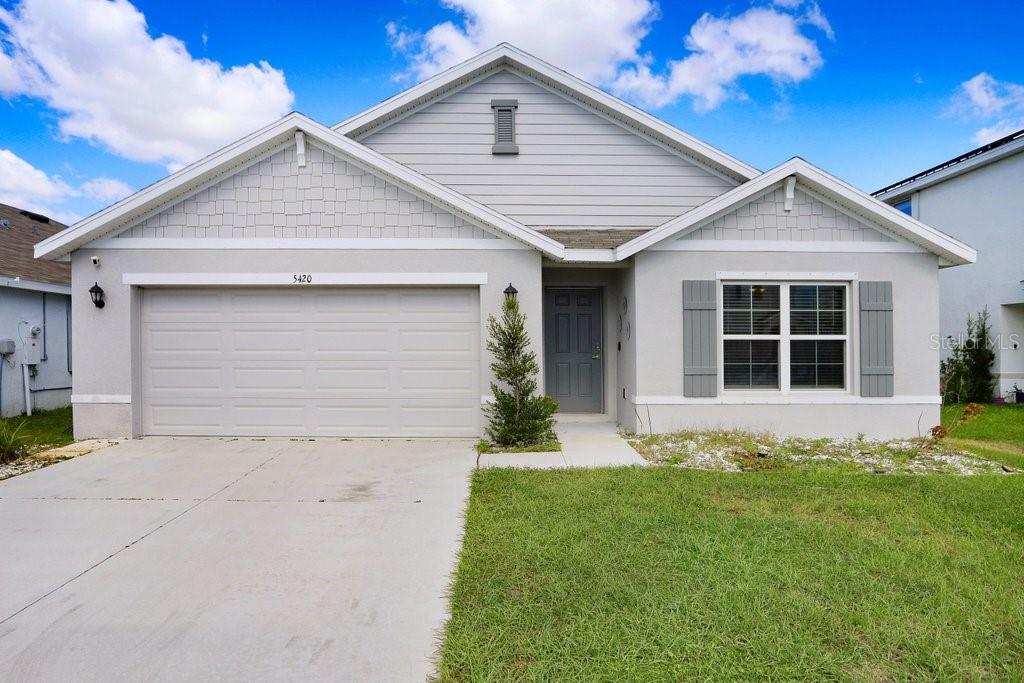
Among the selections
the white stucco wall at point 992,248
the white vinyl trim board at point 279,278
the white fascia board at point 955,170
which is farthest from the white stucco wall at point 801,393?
the white stucco wall at point 992,248

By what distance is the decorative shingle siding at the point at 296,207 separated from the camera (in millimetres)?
7965

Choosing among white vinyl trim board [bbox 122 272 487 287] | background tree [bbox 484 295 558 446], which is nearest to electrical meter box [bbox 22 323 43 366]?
white vinyl trim board [bbox 122 272 487 287]

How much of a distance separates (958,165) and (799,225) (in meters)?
8.75

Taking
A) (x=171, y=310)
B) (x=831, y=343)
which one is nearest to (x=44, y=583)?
(x=171, y=310)

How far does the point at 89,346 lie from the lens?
313 inches

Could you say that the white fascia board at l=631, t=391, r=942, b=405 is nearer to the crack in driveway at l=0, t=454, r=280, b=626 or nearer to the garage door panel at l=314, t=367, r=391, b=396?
the garage door panel at l=314, t=367, r=391, b=396

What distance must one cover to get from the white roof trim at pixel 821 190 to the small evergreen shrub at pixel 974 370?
6448mm

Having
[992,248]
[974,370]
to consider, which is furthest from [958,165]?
[974,370]

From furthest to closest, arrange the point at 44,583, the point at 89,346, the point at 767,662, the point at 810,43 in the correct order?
1. the point at 810,43
2. the point at 89,346
3. the point at 44,583
4. the point at 767,662

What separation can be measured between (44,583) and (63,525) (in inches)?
51.7

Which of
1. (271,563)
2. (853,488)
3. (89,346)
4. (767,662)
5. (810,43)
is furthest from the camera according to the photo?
(810,43)

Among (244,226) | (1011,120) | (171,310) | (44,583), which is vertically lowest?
(44,583)

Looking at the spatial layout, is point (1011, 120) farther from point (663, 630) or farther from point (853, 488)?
point (663, 630)

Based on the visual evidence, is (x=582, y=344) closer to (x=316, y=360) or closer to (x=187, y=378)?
(x=316, y=360)
